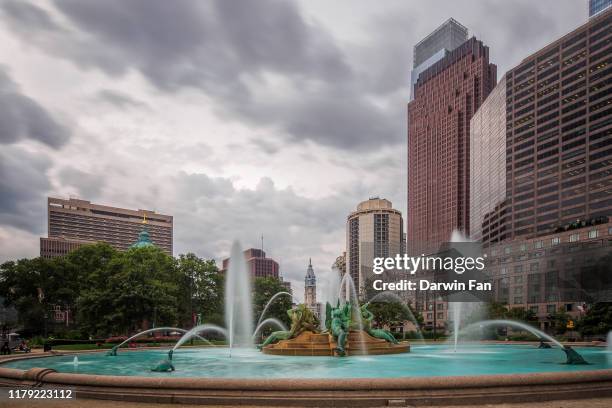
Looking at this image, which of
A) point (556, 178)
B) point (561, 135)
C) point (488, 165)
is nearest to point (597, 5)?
point (488, 165)

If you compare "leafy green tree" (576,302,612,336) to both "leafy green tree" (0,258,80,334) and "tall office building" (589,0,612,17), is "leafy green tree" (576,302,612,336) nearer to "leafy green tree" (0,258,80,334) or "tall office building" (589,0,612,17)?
"leafy green tree" (0,258,80,334)

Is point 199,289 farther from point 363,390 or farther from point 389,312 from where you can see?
point 363,390

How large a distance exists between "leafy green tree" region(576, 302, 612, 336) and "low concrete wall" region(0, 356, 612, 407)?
60.8 m

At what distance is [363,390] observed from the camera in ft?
48.3

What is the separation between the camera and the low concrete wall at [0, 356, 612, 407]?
14.6 metres

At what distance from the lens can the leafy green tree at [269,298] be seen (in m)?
79.9

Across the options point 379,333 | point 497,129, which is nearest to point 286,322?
point 379,333

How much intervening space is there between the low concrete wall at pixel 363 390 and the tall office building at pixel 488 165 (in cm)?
14248

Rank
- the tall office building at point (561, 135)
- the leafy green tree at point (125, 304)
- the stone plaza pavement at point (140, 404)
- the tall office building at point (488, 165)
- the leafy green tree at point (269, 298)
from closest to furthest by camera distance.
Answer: the stone plaza pavement at point (140, 404) < the leafy green tree at point (125, 304) < the leafy green tree at point (269, 298) < the tall office building at point (561, 135) < the tall office building at point (488, 165)

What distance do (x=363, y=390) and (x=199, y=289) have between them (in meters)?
66.8

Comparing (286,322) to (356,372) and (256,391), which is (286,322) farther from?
(256,391)

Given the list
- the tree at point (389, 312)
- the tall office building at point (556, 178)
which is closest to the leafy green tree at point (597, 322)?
the tree at point (389, 312)

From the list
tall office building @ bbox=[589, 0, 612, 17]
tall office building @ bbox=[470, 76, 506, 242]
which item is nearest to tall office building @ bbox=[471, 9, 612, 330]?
tall office building @ bbox=[470, 76, 506, 242]

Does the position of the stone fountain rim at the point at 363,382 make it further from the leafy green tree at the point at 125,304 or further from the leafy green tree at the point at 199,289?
the leafy green tree at the point at 199,289
